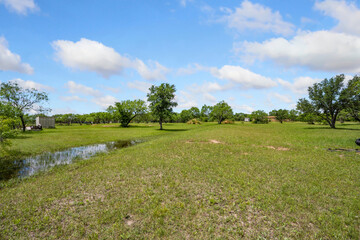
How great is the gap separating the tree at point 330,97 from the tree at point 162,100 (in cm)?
4247

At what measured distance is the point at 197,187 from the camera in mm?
9094

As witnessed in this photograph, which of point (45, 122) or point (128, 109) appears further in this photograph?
point (128, 109)

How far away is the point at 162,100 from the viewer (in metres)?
49.8

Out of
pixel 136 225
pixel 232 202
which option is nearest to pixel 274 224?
pixel 232 202

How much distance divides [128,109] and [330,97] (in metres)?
69.6

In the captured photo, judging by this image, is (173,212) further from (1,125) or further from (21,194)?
(1,125)

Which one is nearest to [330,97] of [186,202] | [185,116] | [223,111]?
[223,111]

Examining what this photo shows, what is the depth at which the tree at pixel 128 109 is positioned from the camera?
222 feet

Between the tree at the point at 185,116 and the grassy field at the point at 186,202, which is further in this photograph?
the tree at the point at 185,116

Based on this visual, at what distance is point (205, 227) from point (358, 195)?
867 centimetres

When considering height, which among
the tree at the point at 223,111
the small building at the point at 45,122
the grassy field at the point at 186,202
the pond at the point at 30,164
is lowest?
the grassy field at the point at 186,202

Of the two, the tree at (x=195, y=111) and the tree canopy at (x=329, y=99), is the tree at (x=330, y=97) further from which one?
the tree at (x=195, y=111)

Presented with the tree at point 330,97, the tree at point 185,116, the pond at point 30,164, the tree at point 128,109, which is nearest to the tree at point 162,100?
the tree at point 128,109

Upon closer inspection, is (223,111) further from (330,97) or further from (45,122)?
(45,122)
